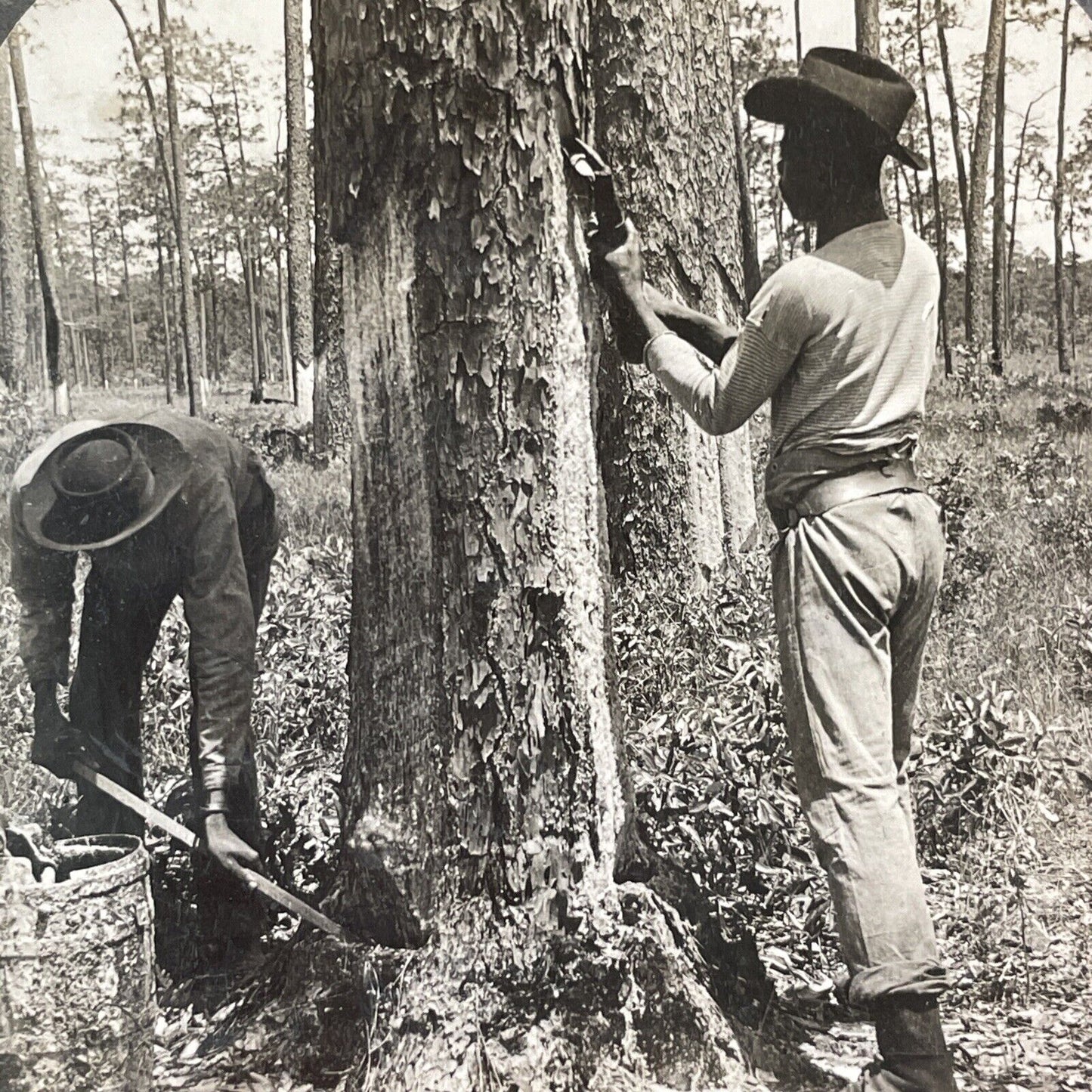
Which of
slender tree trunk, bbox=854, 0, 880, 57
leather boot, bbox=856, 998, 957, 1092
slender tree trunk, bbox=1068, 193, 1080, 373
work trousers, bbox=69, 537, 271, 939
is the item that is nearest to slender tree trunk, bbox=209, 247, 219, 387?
work trousers, bbox=69, 537, 271, 939

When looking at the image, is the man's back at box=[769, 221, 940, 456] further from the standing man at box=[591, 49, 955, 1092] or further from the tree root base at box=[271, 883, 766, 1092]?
the tree root base at box=[271, 883, 766, 1092]

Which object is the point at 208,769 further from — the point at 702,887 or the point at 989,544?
the point at 989,544

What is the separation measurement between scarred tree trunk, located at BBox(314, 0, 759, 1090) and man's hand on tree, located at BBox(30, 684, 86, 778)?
0.79m

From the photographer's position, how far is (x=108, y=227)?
267cm

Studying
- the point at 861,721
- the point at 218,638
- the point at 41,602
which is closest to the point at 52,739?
the point at 41,602

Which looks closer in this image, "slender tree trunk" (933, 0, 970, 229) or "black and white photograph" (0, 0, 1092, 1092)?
"black and white photograph" (0, 0, 1092, 1092)

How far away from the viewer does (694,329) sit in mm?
2717

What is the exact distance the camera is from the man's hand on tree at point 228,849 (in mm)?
2793

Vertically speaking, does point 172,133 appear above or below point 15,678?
above

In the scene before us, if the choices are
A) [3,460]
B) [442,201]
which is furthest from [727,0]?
[3,460]

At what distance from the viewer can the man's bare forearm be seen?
2701 millimetres

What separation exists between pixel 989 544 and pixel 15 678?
103 inches

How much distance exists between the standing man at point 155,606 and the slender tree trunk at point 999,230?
77.3 inches

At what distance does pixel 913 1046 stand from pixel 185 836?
181 centimetres
